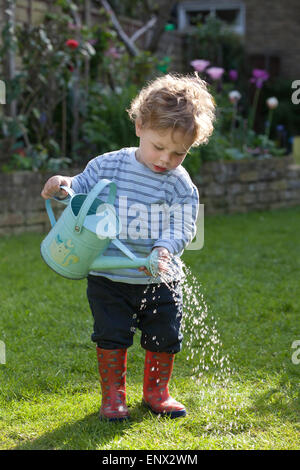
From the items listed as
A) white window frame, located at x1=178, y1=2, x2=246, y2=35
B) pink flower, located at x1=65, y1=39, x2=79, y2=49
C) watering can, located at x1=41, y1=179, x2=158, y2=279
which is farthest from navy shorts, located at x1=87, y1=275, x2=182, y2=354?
white window frame, located at x1=178, y1=2, x2=246, y2=35

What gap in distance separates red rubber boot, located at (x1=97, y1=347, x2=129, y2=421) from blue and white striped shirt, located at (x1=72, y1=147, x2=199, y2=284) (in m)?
0.26

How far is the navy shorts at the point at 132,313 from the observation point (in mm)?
2170

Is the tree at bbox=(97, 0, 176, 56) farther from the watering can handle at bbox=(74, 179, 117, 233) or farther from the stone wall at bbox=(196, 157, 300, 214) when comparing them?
the watering can handle at bbox=(74, 179, 117, 233)

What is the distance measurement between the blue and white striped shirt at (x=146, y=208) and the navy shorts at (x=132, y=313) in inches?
1.9

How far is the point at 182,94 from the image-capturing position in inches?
83.9

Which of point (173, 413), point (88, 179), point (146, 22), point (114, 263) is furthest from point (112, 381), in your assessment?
point (146, 22)

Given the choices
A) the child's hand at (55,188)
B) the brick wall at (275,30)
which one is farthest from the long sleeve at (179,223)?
the brick wall at (275,30)

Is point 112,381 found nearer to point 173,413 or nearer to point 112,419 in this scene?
point 112,419

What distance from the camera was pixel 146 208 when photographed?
2186mm

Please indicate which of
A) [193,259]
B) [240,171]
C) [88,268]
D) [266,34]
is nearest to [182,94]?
[88,268]

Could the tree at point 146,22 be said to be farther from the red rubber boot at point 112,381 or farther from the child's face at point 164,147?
the red rubber boot at point 112,381

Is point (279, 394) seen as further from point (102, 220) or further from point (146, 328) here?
point (102, 220)

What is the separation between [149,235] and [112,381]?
20.2 inches
